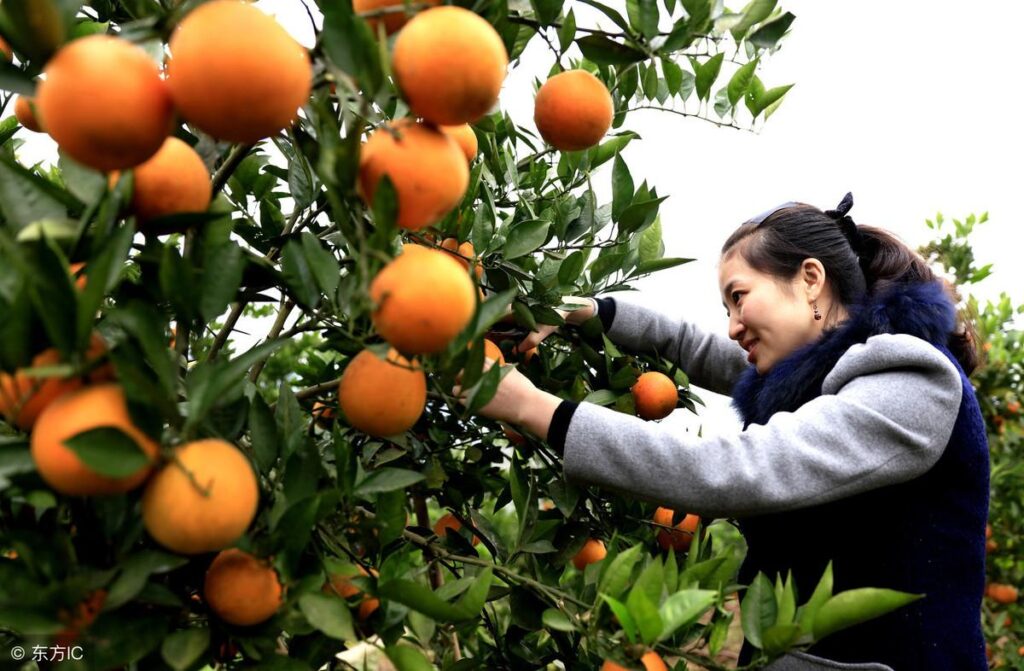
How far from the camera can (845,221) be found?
1837mm

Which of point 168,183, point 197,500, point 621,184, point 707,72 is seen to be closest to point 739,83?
point 707,72

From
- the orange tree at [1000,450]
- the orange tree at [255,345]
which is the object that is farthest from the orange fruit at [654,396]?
the orange tree at [1000,450]

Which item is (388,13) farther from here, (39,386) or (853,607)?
(853,607)

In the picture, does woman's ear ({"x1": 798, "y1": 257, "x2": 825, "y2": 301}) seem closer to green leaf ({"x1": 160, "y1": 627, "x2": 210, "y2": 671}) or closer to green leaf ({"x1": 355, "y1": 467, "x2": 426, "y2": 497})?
green leaf ({"x1": 355, "y1": 467, "x2": 426, "y2": 497})

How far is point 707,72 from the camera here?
129 centimetres

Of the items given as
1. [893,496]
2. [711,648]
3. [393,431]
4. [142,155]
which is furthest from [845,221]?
[142,155]

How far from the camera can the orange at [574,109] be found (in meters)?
0.98

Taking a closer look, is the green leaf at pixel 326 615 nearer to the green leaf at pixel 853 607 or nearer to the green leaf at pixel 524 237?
the green leaf at pixel 853 607

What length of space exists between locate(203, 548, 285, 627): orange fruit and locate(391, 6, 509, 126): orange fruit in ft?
1.29

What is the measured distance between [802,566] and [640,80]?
84 centimetres

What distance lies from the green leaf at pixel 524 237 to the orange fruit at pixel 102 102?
2.04 feet

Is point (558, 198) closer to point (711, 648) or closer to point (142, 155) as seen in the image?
point (711, 648)

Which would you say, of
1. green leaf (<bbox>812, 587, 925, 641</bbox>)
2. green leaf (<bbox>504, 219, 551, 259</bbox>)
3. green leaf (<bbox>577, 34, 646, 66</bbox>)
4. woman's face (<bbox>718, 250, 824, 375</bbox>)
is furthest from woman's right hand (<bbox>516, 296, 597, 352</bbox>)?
green leaf (<bbox>812, 587, 925, 641</bbox>)

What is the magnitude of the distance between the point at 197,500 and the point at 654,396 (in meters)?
0.97
